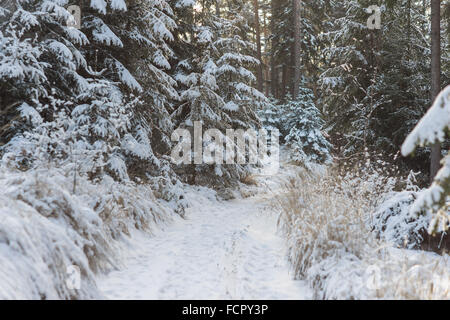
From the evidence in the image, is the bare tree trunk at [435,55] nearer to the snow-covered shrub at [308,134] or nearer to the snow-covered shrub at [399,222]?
the snow-covered shrub at [399,222]

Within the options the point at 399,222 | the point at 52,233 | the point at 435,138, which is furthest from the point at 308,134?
the point at 52,233

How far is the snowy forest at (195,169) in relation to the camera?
3.46m

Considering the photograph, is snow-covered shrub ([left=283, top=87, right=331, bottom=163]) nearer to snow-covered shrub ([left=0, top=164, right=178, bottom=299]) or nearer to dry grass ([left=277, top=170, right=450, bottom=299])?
dry grass ([left=277, top=170, right=450, bottom=299])

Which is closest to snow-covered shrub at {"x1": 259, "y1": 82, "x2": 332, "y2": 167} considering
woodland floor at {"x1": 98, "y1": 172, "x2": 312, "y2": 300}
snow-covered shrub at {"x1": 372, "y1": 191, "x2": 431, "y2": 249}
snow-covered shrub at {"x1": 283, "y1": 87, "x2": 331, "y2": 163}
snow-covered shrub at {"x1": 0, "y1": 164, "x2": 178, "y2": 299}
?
snow-covered shrub at {"x1": 283, "y1": 87, "x2": 331, "y2": 163}

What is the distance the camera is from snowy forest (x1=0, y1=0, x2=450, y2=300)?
136 inches

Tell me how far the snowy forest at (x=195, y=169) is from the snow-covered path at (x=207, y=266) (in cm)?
3

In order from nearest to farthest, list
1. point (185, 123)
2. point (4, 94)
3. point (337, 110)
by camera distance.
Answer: point (4, 94), point (185, 123), point (337, 110)

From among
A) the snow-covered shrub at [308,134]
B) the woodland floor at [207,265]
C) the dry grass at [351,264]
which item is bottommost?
the woodland floor at [207,265]

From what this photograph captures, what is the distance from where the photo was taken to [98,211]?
494 centimetres

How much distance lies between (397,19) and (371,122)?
153 inches

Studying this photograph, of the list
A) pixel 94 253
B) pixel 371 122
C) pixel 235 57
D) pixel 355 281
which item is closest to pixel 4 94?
pixel 94 253

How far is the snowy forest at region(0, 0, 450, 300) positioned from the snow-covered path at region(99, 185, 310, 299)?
3 centimetres

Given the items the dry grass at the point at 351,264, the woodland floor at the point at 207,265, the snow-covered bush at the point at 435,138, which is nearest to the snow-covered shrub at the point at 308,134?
the woodland floor at the point at 207,265
